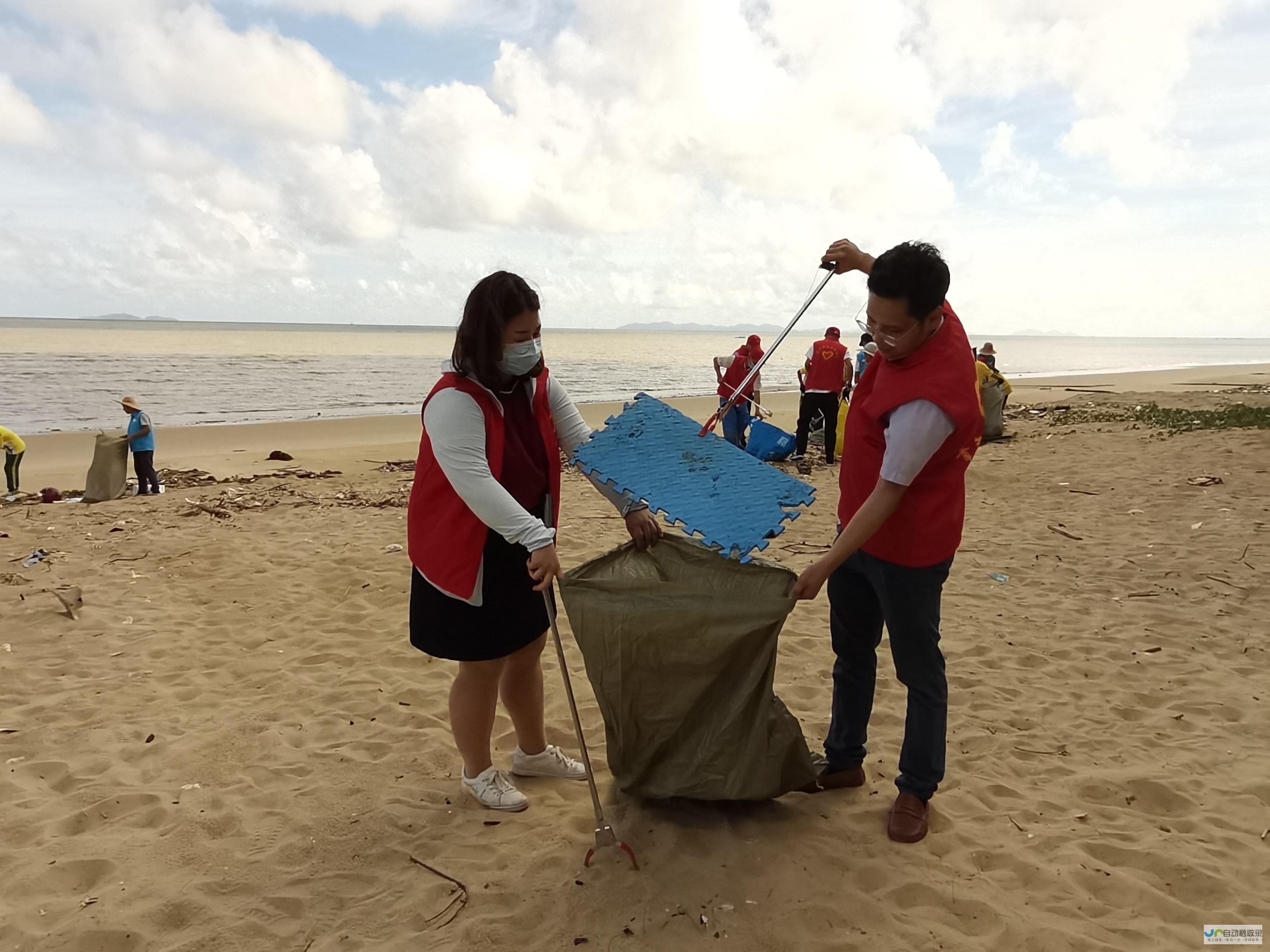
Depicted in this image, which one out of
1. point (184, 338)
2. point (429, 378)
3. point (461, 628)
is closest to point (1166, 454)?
point (461, 628)

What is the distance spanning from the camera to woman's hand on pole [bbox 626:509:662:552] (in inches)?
95.4

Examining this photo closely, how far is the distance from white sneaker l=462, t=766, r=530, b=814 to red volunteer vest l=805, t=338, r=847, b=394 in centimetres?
768

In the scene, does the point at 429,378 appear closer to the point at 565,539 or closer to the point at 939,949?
the point at 565,539

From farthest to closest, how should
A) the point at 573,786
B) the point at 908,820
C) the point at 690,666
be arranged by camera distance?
the point at 573,786
the point at 908,820
the point at 690,666

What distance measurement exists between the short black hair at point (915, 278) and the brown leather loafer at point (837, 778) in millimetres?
1644

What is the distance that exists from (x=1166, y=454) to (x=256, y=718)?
9120mm

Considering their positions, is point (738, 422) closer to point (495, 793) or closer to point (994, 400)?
point (994, 400)

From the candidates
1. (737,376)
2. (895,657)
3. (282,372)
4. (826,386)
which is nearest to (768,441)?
(737,376)

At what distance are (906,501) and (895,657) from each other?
1.67 ft

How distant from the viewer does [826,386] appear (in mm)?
9727

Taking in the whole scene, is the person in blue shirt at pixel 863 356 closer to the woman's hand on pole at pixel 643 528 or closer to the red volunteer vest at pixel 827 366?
the red volunteer vest at pixel 827 366

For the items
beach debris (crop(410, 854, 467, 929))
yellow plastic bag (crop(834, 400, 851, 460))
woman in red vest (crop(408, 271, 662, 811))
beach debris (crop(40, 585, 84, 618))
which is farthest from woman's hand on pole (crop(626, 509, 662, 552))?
yellow plastic bag (crop(834, 400, 851, 460))

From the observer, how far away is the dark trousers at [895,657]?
233cm

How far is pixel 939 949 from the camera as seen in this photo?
6.70ft
